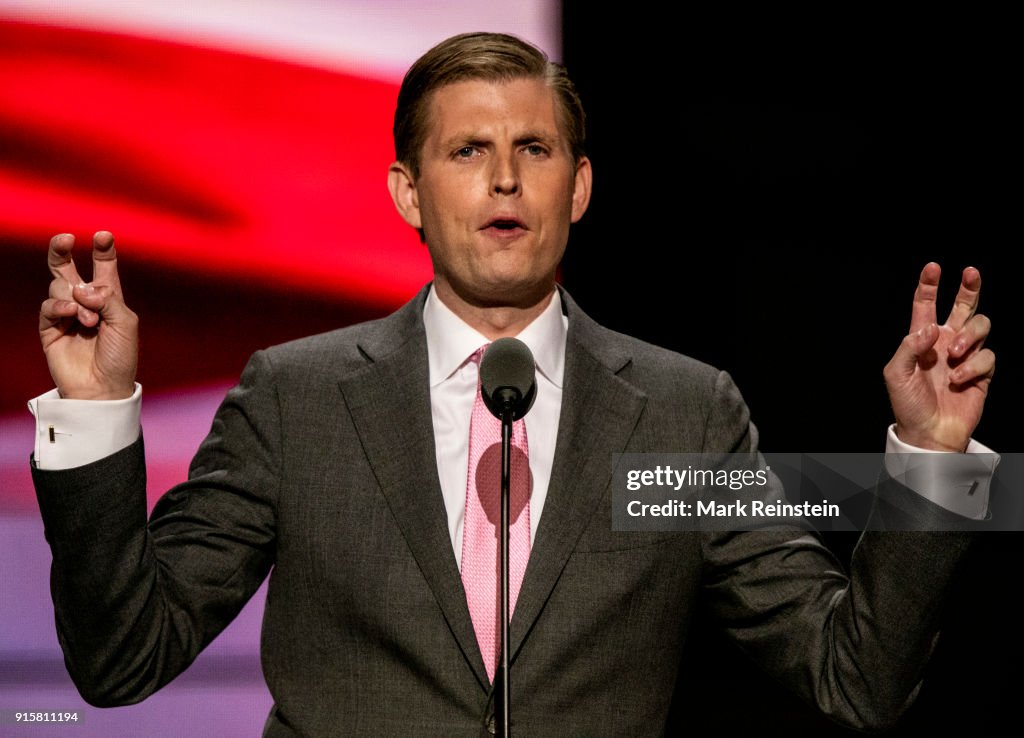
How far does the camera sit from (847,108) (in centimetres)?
258

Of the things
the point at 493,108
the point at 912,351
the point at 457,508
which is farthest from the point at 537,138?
the point at 912,351

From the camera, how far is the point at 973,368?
4.92 ft

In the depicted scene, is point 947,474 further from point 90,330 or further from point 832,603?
point 90,330

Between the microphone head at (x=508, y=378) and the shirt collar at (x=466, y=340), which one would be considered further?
the shirt collar at (x=466, y=340)

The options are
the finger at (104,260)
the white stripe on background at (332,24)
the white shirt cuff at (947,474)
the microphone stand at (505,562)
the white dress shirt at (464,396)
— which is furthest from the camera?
the white stripe on background at (332,24)

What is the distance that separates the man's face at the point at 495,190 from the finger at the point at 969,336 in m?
0.68

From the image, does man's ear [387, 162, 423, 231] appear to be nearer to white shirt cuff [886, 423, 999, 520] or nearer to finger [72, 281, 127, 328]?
finger [72, 281, 127, 328]

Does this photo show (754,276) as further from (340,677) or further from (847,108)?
(340,677)

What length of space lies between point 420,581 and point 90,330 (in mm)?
598

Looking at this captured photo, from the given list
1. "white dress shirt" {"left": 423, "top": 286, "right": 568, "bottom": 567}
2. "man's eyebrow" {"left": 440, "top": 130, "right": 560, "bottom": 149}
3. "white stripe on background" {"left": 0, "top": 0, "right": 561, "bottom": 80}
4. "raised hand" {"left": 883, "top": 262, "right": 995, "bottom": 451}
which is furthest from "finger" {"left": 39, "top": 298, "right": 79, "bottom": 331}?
"white stripe on background" {"left": 0, "top": 0, "right": 561, "bottom": 80}

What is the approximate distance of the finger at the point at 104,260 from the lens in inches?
55.9

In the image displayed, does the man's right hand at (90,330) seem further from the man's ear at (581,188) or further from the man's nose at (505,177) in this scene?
the man's ear at (581,188)

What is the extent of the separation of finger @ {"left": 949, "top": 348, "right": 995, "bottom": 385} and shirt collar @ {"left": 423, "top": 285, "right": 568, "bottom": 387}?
654mm

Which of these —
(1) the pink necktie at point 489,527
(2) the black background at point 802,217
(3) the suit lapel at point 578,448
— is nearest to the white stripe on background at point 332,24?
(2) the black background at point 802,217
